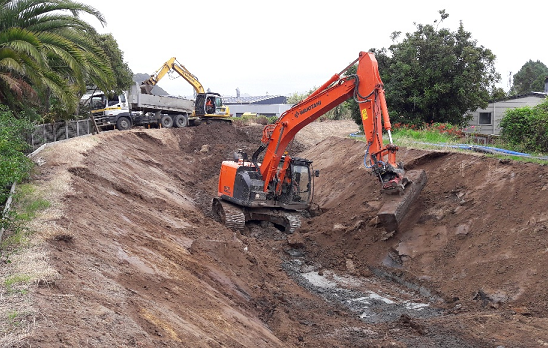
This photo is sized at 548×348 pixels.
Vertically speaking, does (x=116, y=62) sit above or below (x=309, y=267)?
above

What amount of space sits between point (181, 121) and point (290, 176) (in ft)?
68.7

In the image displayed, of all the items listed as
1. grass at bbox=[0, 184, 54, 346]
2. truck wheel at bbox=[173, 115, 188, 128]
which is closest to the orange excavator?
grass at bbox=[0, 184, 54, 346]

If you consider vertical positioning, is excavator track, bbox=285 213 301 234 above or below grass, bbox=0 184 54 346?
below

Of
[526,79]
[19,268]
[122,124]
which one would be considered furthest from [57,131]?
[526,79]

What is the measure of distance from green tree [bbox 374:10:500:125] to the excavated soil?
27.3 feet

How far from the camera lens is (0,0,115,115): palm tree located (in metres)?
13.3

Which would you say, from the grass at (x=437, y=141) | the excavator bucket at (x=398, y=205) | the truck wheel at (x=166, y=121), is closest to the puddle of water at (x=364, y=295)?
the excavator bucket at (x=398, y=205)

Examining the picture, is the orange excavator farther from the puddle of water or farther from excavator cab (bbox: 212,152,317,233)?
the puddle of water

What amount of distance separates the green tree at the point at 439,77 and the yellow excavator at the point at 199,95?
1467 centimetres

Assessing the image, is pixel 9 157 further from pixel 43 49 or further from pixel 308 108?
pixel 308 108

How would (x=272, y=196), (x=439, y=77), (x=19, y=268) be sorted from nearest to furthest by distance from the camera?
1. (x=19, y=268)
2. (x=272, y=196)
3. (x=439, y=77)

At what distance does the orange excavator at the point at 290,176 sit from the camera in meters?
12.7

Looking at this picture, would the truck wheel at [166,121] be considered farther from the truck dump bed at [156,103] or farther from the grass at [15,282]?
the grass at [15,282]

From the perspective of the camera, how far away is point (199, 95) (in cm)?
3591
